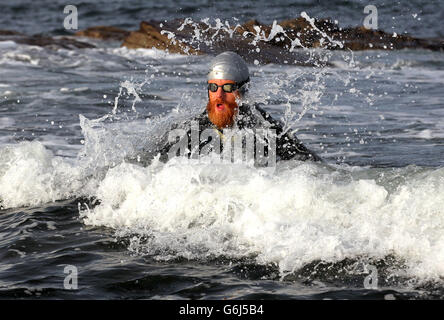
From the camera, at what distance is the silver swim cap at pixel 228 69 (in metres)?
8.01

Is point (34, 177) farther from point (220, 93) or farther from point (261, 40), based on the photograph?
point (261, 40)

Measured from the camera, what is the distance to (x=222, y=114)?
8.08m

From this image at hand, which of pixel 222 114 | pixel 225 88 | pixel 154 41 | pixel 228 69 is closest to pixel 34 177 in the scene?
pixel 222 114

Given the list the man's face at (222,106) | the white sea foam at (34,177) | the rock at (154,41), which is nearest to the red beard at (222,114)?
the man's face at (222,106)

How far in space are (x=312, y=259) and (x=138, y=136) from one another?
4.11m

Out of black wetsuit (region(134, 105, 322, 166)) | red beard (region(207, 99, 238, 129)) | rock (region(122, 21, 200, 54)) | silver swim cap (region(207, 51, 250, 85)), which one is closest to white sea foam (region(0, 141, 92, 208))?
black wetsuit (region(134, 105, 322, 166))

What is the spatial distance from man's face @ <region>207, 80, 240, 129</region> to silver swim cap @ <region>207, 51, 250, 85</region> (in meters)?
0.06

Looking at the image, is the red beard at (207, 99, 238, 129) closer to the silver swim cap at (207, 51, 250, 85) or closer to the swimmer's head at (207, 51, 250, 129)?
the swimmer's head at (207, 51, 250, 129)

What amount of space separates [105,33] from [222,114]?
16.1 meters

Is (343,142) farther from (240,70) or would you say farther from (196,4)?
(196,4)

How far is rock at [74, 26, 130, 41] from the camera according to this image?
76.1 feet
